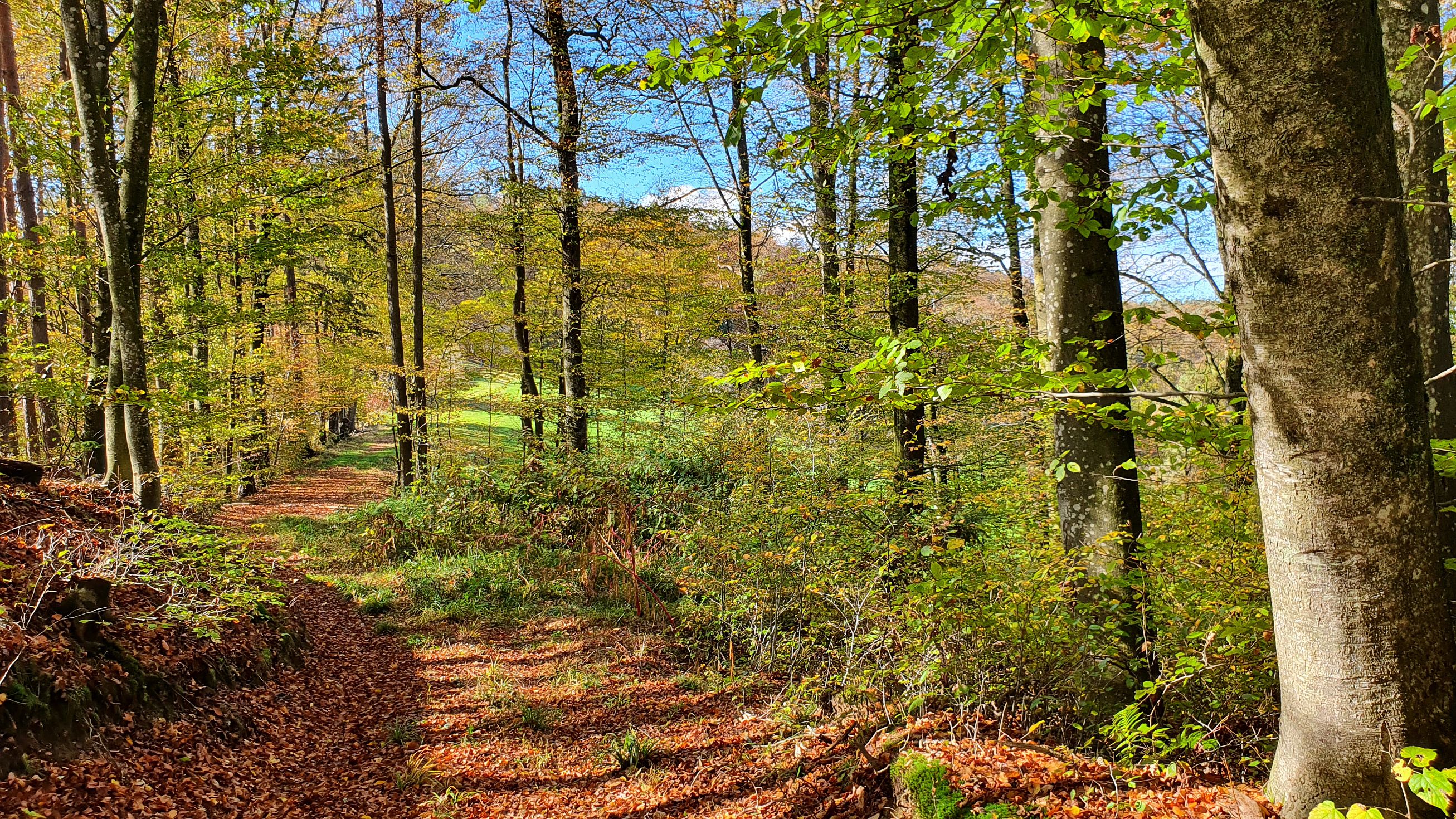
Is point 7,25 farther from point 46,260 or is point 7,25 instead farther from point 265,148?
point 265,148

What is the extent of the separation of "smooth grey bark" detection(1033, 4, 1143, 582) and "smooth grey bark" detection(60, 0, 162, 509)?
6.50 m

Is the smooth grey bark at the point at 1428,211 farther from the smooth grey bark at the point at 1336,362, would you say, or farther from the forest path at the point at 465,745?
the forest path at the point at 465,745

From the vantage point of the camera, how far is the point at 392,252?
13.1 m

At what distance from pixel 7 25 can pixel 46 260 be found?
450 centimetres

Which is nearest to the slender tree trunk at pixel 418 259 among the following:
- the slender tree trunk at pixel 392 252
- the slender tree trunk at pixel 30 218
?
the slender tree trunk at pixel 392 252

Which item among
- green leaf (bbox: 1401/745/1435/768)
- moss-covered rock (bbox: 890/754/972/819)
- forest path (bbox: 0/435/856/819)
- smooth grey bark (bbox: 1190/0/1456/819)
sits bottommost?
forest path (bbox: 0/435/856/819)

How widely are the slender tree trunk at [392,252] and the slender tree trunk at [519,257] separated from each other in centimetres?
214

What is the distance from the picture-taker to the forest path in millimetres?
3865

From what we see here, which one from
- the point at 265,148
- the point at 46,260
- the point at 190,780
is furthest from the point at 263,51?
the point at 190,780

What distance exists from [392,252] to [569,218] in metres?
3.98

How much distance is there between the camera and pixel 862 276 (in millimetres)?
8602

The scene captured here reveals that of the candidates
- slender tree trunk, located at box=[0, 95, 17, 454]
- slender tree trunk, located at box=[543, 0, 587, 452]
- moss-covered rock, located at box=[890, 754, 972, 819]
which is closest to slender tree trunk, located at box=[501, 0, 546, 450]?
slender tree trunk, located at box=[543, 0, 587, 452]

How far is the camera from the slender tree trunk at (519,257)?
11.8m

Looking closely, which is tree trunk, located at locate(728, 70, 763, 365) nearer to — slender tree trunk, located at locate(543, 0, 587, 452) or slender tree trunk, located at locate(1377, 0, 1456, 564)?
slender tree trunk, located at locate(543, 0, 587, 452)
